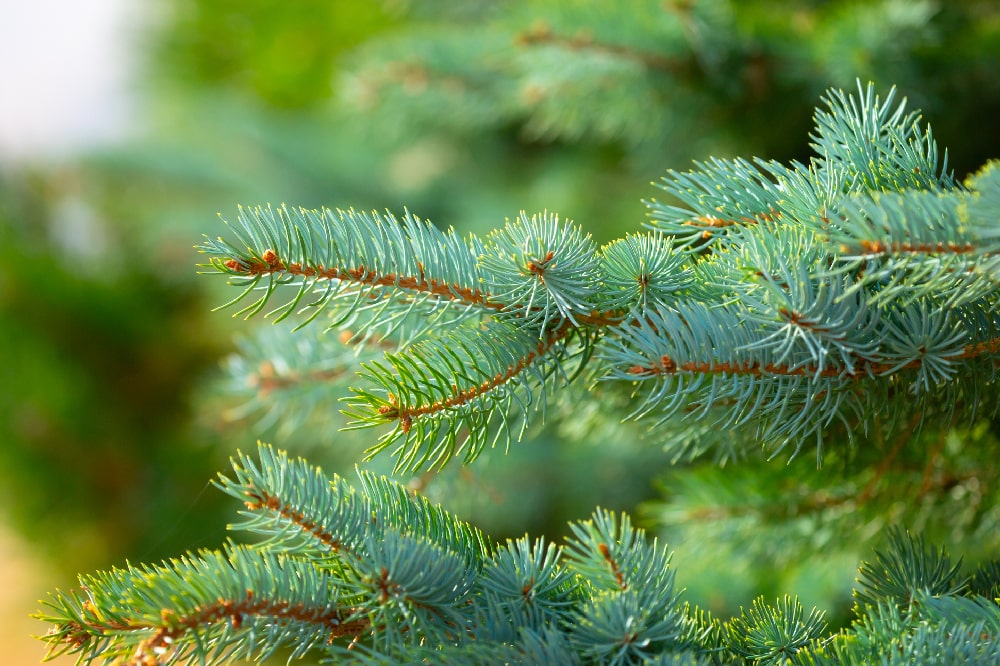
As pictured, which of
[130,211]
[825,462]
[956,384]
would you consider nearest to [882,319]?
[956,384]

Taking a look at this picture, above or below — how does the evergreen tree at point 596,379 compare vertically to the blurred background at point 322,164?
below

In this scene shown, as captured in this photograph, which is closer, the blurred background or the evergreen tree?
the evergreen tree

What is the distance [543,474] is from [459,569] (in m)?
0.74

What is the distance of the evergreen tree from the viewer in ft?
0.92

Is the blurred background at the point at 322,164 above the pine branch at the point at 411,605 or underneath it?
above

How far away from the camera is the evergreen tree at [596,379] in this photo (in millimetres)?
281

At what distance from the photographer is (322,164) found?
54.0 inches

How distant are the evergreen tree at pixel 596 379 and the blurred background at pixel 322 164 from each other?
135 millimetres

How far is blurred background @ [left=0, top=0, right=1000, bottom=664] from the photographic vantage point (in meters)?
0.65

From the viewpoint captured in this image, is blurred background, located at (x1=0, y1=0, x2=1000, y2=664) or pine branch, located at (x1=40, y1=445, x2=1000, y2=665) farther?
blurred background, located at (x1=0, y1=0, x2=1000, y2=664)

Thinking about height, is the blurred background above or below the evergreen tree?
above

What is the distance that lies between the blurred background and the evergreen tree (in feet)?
0.44

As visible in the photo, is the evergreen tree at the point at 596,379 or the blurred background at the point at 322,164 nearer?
the evergreen tree at the point at 596,379

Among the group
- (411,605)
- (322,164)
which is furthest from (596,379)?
(322,164)
